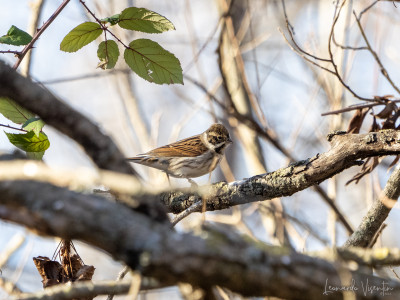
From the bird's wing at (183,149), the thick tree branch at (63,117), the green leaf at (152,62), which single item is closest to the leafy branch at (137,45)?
the green leaf at (152,62)

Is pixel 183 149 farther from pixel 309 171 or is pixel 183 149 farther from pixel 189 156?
pixel 309 171

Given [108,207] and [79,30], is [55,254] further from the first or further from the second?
[108,207]

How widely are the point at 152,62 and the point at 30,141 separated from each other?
31.0 inches

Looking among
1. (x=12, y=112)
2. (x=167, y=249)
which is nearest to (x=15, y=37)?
(x=12, y=112)

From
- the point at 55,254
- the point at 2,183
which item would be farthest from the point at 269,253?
the point at 55,254

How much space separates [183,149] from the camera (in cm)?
610

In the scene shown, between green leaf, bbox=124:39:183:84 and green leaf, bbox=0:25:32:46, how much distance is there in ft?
1.73

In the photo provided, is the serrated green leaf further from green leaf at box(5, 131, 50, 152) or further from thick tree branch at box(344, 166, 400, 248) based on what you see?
thick tree branch at box(344, 166, 400, 248)

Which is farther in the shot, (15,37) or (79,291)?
(15,37)

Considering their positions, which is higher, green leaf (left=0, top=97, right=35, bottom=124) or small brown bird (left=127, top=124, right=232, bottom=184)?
small brown bird (left=127, top=124, right=232, bottom=184)

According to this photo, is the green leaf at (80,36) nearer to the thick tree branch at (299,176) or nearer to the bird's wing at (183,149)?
the thick tree branch at (299,176)

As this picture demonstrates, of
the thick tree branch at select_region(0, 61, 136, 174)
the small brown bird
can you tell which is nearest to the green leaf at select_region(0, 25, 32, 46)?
the thick tree branch at select_region(0, 61, 136, 174)

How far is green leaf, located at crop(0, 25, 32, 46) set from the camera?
249cm

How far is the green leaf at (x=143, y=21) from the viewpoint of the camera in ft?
8.55
